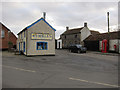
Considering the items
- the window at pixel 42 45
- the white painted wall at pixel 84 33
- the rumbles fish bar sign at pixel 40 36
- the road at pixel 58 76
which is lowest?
the road at pixel 58 76

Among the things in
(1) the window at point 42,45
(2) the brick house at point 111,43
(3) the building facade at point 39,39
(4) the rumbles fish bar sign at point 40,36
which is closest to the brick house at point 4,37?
(3) the building facade at point 39,39

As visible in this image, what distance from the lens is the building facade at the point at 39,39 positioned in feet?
57.7

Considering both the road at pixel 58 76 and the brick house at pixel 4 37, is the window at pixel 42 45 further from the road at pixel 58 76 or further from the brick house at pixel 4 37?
the brick house at pixel 4 37

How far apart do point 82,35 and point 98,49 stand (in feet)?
36.8

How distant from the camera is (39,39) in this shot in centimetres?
1828

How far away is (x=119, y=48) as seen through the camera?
76.6ft

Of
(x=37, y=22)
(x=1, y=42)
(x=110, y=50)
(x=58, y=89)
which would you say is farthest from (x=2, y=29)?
(x=58, y=89)

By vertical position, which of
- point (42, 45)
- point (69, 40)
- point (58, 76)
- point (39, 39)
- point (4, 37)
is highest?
point (4, 37)

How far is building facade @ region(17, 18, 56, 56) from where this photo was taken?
57.7ft

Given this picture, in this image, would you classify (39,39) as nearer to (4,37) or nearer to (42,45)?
(42,45)

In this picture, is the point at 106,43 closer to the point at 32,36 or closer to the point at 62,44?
the point at 32,36

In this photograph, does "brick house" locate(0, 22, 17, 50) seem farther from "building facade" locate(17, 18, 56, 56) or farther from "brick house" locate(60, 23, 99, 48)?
"brick house" locate(60, 23, 99, 48)

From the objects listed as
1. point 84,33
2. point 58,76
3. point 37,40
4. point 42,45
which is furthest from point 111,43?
point 58,76

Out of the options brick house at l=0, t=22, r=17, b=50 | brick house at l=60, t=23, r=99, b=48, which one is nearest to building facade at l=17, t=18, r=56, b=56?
brick house at l=0, t=22, r=17, b=50
